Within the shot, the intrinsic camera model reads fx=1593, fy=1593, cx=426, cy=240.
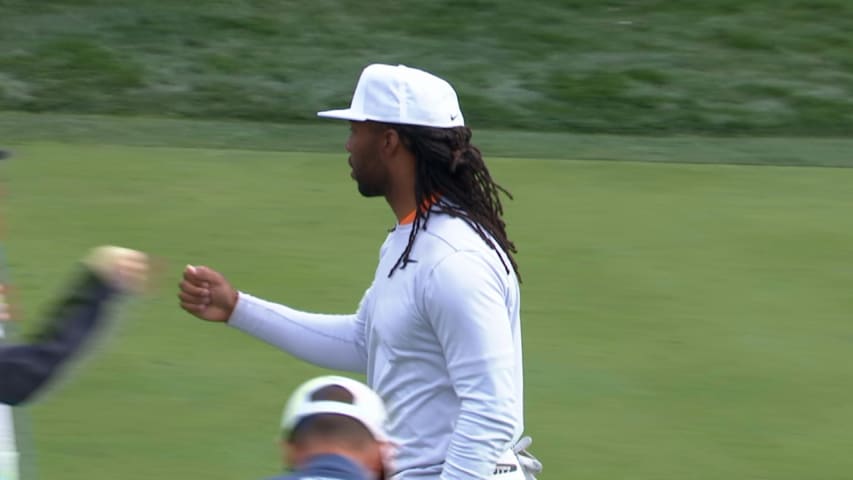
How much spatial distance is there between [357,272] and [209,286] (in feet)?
13.7

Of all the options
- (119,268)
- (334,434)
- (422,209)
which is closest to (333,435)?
(334,434)

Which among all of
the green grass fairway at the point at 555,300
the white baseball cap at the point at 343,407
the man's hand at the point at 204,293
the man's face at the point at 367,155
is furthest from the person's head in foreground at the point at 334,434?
the green grass fairway at the point at 555,300

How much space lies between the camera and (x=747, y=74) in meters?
13.5

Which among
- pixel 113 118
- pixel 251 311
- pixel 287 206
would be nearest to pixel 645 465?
pixel 251 311

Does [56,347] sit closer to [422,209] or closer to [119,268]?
[119,268]

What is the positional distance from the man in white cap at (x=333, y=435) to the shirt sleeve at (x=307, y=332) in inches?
49.6

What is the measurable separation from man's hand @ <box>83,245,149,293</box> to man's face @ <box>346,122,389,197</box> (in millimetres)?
686

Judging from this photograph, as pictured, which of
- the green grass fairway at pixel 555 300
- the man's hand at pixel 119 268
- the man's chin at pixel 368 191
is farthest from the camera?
the green grass fairway at pixel 555 300

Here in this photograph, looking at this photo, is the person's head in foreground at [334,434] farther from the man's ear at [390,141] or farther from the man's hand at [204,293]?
the man's hand at [204,293]

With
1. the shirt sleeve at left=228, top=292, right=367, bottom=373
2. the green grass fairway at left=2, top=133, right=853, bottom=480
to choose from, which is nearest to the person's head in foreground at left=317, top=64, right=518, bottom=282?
the shirt sleeve at left=228, top=292, right=367, bottom=373

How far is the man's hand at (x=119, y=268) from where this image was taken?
10.5ft

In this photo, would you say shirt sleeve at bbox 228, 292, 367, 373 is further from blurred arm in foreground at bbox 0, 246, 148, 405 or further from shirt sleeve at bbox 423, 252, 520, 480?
blurred arm in foreground at bbox 0, 246, 148, 405

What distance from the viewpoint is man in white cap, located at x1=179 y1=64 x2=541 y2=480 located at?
3459 millimetres

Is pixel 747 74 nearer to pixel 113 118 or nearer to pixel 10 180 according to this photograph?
pixel 113 118
